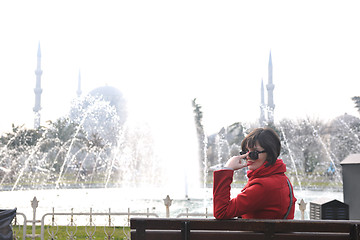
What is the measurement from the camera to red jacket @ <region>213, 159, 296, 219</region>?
225 cm

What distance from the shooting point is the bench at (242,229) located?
89.1 inches

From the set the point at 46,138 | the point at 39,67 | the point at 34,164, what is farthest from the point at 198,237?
the point at 39,67

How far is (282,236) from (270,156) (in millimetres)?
487

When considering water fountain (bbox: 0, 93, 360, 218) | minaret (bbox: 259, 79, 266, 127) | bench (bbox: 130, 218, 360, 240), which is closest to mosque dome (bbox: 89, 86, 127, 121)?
water fountain (bbox: 0, 93, 360, 218)

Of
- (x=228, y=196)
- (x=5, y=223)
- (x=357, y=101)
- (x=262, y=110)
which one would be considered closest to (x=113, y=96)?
(x=262, y=110)

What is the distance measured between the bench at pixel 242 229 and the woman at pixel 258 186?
0.08 metres

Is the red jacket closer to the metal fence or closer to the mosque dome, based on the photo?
the metal fence

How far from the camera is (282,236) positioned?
2.28 metres

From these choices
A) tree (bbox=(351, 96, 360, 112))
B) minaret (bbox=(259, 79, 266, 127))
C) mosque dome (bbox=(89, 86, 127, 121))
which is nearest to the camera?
tree (bbox=(351, 96, 360, 112))

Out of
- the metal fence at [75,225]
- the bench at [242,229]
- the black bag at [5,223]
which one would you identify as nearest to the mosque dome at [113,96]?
the metal fence at [75,225]

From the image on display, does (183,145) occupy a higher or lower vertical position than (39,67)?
lower

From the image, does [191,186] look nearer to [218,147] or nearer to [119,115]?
[218,147]

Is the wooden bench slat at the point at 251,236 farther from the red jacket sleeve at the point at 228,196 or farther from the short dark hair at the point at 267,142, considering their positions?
the short dark hair at the point at 267,142

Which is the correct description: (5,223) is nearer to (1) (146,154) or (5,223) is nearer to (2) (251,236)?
(2) (251,236)
